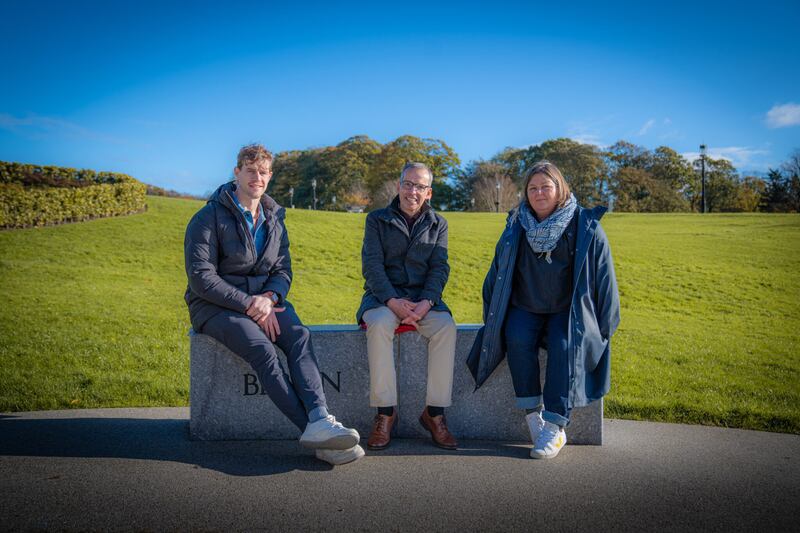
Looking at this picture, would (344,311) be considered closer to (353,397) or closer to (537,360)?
(353,397)

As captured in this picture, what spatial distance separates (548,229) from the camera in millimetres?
4191

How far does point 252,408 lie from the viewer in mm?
4328

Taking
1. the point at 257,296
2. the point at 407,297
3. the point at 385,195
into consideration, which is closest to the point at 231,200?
the point at 257,296

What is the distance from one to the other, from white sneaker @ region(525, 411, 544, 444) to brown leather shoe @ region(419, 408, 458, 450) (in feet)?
1.79

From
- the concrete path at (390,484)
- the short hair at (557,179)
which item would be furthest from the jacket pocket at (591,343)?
the short hair at (557,179)

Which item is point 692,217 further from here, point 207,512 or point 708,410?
point 207,512

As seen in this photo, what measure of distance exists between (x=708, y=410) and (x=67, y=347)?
300 inches

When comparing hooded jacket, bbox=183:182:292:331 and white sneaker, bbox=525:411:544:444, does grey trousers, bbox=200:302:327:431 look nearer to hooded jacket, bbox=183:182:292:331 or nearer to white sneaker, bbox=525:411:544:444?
hooded jacket, bbox=183:182:292:331

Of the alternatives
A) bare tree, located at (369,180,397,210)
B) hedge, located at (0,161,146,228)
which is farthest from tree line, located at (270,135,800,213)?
hedge, located at (0,161,146,228)

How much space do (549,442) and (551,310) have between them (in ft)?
3.06

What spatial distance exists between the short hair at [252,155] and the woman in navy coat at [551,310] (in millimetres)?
1905

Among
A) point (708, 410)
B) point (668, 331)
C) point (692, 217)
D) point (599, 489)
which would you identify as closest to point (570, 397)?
point (599, 489)

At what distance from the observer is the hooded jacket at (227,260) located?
160 inches

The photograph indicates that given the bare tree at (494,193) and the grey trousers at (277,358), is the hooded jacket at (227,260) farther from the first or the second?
the bare tree at (494,193)
